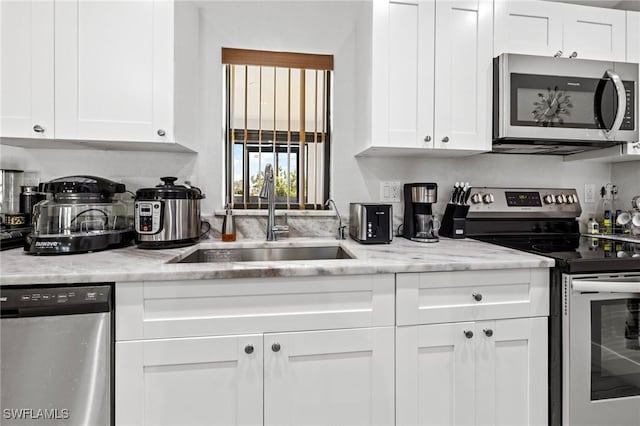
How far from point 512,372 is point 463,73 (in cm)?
139

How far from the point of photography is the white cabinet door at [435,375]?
1.26 meters

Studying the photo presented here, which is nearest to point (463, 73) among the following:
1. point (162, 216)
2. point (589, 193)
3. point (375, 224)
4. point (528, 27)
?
point (528, 27)

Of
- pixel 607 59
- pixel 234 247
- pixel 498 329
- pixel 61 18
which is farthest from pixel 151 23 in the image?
pixel 607 59

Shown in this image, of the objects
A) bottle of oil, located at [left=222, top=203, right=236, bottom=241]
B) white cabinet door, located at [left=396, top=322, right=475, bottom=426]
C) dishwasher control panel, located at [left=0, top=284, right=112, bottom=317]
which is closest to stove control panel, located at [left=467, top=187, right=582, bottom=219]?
white cabinet door, located at [left=396, top=322, right=475, bottom=426]

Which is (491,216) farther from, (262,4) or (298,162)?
(262,4)

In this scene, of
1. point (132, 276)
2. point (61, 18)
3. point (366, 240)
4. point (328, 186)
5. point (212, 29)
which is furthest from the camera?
point (328, 186)

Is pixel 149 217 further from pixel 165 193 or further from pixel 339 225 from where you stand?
pixel 339 225

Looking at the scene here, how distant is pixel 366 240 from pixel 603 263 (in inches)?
37.9

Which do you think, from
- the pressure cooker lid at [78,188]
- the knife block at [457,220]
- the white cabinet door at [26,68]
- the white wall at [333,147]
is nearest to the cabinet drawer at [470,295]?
the knife block at [457,220]

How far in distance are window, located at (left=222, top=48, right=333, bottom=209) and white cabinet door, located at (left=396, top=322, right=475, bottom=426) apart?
0.98 m

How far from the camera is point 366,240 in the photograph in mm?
1703

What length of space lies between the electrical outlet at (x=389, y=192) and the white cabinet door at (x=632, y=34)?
4.61 ft

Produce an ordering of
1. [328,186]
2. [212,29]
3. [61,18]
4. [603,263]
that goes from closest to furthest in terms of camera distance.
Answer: [603,263] → [61,18] → [212,29] → [328,186]

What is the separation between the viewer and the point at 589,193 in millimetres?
2146
